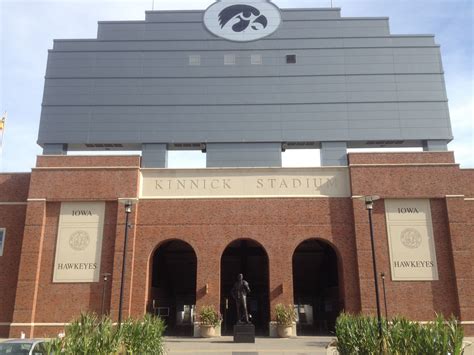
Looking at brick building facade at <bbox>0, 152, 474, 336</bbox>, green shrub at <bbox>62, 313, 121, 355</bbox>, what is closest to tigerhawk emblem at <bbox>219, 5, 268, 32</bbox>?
brick building facade at <bbox>0, 152, 474, 336</bbox>

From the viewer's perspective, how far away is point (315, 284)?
115 ft

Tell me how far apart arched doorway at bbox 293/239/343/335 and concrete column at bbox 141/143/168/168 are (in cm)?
1452

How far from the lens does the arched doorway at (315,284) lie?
31.3 metres

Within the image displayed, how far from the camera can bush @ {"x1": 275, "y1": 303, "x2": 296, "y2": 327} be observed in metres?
25.0

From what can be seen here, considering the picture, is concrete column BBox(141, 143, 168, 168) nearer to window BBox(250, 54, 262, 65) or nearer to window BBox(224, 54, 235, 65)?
window BBox(224, 54, 235, 65)

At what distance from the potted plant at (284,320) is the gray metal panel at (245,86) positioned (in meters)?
18.4

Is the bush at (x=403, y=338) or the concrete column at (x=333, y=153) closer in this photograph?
the bush at (x=403, y=338)

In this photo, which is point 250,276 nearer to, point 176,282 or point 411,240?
point 176,282

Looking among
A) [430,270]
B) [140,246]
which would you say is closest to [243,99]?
[140,246]

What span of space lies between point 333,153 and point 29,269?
26.1 metres

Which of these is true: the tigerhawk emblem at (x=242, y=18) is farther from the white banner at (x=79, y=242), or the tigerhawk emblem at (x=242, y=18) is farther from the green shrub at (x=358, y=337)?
the green shrub at (x=358, y=337)

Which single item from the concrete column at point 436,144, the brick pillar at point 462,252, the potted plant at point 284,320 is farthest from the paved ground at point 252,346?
the concrete column at point 436,144

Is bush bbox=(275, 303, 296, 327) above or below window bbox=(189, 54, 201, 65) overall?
below

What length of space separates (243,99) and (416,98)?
15.7 metres
